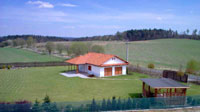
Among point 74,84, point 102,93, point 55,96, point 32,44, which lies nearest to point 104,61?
point 74,84

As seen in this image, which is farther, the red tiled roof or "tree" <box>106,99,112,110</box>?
the red tiled roof

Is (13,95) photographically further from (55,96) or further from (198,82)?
(198,82)

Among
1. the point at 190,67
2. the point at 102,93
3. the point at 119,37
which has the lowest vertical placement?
the point at 102,93

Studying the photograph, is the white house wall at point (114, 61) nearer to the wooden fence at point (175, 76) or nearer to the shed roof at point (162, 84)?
the wooden fence at point (175, 76)

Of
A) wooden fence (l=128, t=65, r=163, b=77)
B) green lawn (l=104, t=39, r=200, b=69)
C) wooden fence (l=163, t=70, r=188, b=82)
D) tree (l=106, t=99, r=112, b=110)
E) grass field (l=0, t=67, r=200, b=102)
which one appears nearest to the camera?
tree (l=106, t=99, r=112, b=110)

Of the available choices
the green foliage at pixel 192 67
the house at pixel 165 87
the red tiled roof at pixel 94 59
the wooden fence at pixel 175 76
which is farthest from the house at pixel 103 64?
the house at pixel 165 87

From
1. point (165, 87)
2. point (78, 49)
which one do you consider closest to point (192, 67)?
point (165, 87)

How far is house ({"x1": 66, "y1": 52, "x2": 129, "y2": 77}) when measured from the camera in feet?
94.8

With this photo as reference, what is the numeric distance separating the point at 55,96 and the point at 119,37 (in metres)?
112

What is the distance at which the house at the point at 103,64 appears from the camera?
28.9 m

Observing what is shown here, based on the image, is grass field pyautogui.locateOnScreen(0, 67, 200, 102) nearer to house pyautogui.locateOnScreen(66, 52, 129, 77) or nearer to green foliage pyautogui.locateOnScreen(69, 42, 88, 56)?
house pyautogui.locateOnScreen(66, 52, 129, 77)

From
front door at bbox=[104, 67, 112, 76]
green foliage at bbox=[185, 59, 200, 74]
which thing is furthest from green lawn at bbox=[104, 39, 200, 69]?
front door at bbox=[104, 67, 112, 76]

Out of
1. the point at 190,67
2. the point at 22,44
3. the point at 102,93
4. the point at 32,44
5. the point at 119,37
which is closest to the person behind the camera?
the point at 102,93

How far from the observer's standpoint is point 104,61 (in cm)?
2881
